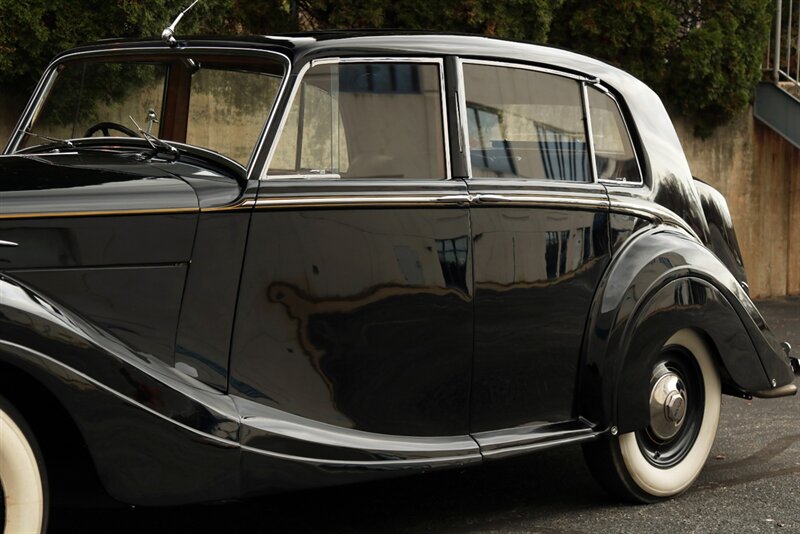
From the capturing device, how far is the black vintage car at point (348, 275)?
342cm

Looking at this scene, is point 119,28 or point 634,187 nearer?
point 634,187

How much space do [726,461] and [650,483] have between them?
0.93m

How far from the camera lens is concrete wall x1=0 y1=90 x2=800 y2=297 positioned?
1141cm

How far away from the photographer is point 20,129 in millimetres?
4398

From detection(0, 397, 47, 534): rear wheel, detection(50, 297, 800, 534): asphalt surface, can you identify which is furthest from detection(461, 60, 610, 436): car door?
detection(0, 397, 47, 534): rear wheel

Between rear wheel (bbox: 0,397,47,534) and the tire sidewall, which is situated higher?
rear wheel (bbox: 0,397,47,534)

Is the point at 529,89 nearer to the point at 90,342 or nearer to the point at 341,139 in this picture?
the point at 341,139

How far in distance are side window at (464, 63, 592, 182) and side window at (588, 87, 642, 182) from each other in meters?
0.08

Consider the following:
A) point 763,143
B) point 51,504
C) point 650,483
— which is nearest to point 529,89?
point 650,483

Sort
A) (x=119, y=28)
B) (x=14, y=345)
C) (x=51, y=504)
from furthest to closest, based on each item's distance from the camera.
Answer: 1. (x=119, y=28)
2. (x=51, y=504)
3. (x=14, y=345)

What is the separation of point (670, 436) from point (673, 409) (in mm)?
138

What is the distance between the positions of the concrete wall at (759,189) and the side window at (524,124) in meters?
6.75

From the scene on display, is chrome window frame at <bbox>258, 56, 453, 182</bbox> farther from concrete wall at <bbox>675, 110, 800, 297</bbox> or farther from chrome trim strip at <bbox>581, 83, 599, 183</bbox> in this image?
concrete wall at <bbox>675, 110, 800, 297</bbox>

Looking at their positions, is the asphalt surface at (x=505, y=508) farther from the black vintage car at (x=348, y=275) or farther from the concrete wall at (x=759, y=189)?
the concrete wall at (x=759, y=189)
